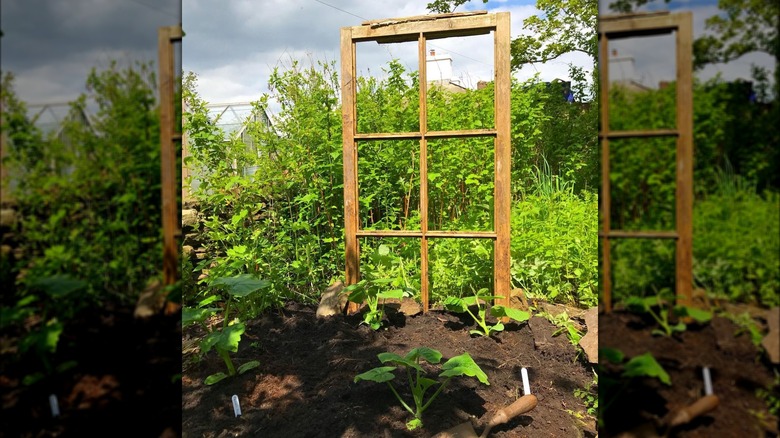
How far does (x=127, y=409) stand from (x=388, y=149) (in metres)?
3.74

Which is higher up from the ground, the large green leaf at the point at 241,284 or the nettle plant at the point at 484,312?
the large green leaf at the point at 241,284

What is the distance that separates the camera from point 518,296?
11.9 ft

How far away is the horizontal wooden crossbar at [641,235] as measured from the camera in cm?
56

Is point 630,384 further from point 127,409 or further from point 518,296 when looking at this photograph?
point 518,296

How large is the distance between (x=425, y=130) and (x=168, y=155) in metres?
3.07

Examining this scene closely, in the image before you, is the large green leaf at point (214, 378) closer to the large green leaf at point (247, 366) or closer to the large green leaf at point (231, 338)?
the large green leaf at point (247, 366)

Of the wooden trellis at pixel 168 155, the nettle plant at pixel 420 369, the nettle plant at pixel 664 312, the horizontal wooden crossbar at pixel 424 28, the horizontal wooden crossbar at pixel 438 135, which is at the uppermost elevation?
the horizontal wooden crossbar at pixel 424 28

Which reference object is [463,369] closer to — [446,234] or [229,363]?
[229,363]

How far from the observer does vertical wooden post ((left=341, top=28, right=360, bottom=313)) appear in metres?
3.66

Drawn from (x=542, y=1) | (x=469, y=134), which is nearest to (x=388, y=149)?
(x=469, y=134)

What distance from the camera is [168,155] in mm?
679

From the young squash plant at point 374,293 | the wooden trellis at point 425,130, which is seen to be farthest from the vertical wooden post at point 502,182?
the young squash plant at point 374,293

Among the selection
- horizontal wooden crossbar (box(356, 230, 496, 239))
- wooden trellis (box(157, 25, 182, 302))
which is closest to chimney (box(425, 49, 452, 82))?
horizontal wooden crossbar (box(356, 230, 496, 239))

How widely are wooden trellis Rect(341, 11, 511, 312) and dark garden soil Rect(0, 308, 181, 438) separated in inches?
115
